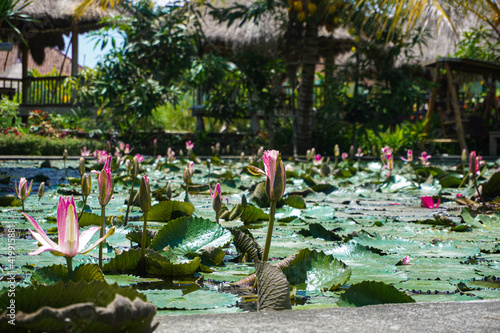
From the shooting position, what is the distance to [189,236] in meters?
1.31

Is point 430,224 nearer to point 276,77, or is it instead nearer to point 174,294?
point 174,294

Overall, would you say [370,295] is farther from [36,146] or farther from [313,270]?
[36,146]

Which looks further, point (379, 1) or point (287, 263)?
point (379, 1)

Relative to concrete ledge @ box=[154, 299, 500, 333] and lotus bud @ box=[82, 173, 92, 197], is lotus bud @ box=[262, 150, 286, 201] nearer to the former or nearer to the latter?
concrete ledge @ box=[154, 299, 500, 333]

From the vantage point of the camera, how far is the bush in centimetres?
823

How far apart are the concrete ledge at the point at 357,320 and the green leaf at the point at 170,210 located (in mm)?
1074

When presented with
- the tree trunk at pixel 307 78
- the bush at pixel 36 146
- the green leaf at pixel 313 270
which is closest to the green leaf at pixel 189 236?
the green leaf at pixel 313 270

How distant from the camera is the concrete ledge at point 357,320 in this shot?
67cm

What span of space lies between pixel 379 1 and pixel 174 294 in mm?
7158

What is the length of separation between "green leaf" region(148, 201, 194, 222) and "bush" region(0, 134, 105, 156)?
271 inches

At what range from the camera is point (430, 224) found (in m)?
2.03

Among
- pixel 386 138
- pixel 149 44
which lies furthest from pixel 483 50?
pixel 149 44

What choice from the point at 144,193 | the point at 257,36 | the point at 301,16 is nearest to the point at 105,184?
the point at 144,193

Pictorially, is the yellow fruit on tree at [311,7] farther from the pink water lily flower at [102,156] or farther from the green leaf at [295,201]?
the green leaf at [295,201]
